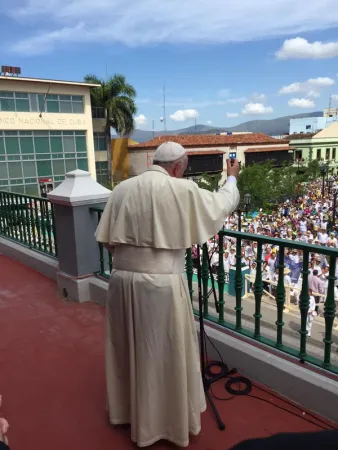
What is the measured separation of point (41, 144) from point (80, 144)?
354 cm

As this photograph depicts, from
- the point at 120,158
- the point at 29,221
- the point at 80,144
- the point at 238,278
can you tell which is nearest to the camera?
the point at 238,278

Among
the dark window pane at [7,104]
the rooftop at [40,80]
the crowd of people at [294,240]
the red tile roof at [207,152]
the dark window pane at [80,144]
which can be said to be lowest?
the crowd of people at [294,240]

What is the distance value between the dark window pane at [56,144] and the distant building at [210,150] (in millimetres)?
7806

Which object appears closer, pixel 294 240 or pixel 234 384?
pixel 294 240

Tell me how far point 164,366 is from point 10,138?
99.8ft

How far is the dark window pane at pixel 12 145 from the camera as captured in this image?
94.5ft

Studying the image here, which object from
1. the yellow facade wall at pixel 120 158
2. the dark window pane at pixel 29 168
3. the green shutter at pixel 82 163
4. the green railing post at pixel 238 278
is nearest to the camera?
the green railing post at pixel 238 278

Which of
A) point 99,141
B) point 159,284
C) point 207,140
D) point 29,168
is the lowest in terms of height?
point 29,168

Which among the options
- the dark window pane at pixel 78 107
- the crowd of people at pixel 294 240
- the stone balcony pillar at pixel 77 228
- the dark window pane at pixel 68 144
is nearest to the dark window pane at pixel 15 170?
the dark window pane at pixel 68 144

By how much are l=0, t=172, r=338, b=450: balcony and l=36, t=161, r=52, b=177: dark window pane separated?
91.9 ft

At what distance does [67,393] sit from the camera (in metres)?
2.63

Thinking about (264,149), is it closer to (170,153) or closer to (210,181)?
(210,181)

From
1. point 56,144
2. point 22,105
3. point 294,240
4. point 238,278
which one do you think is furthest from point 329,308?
point 56,144

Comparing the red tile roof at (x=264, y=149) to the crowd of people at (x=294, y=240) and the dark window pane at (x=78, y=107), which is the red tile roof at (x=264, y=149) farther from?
the dark window pane at (x=78, y=107)
